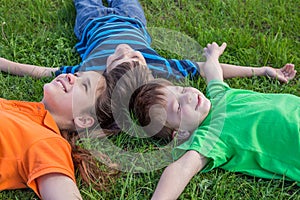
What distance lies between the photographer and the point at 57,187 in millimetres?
2334

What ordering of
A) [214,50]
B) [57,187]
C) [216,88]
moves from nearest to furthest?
[57,187] → [216,88] → [214,50]

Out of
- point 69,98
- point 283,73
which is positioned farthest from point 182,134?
point 283,73

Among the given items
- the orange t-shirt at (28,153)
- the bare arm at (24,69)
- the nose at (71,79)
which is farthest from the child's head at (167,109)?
the bare arm at (24,69)

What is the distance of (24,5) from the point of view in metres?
3.96

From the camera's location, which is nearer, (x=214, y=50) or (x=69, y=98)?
(x=69, y=98)

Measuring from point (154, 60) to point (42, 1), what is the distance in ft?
4.06

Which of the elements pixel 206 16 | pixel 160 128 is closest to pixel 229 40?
pixel 206 16

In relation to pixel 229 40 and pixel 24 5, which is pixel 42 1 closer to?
pixel 24 5

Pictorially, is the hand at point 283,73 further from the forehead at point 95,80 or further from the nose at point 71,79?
the nose at point 71,79

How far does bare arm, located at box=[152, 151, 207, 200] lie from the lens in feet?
7.94

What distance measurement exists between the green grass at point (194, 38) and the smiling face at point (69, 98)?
268mm

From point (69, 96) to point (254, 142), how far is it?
1.05 m

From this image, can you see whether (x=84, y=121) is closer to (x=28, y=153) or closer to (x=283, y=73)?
(x=28, y=153)

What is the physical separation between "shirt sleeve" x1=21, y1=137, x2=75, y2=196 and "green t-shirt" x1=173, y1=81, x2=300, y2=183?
60 cm
